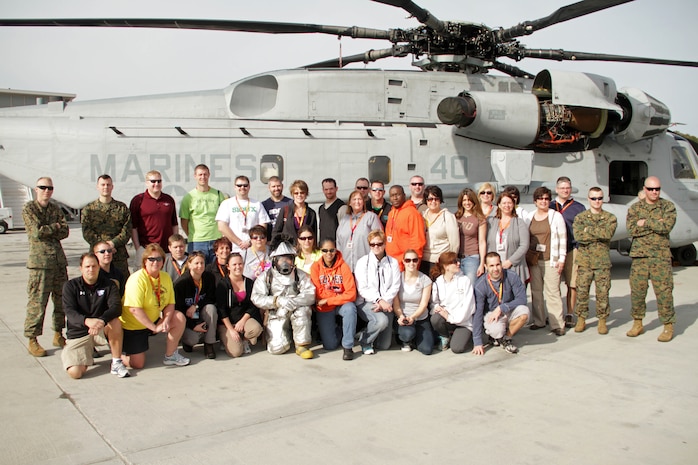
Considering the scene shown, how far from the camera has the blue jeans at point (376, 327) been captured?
18.1ft

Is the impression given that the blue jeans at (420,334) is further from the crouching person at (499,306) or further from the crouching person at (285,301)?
the crouching person at (285,301)

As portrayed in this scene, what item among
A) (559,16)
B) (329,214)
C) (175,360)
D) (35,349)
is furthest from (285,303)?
(559,16)

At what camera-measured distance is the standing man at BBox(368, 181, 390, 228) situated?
21.1ft

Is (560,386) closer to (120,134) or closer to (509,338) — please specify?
(509,338)

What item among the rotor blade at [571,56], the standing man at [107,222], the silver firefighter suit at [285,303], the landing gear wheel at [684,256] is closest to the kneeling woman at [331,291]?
the silver firefighter suit at [285,303]

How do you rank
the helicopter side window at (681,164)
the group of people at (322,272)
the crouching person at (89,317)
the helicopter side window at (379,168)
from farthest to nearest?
the helicopter side window at (681,164) < the helicopter side window at (379,168) < the group of people at (322,272) < the crouching person at (89,317)

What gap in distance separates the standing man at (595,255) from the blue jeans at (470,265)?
121 centimetres

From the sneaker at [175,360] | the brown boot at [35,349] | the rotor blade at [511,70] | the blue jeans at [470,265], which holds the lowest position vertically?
the sneaker at [175,360]

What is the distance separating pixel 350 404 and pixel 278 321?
1.56 m

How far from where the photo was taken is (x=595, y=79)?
9.66 metres

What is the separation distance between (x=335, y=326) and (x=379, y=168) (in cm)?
423

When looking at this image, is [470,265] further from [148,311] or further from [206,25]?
[206,25]

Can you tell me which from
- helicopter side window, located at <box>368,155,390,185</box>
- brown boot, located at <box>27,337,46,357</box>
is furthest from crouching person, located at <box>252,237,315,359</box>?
helicopter side window, located at <box>368,155,390,185</box>

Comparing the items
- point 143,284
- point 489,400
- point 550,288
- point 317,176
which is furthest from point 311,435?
point 317,176
